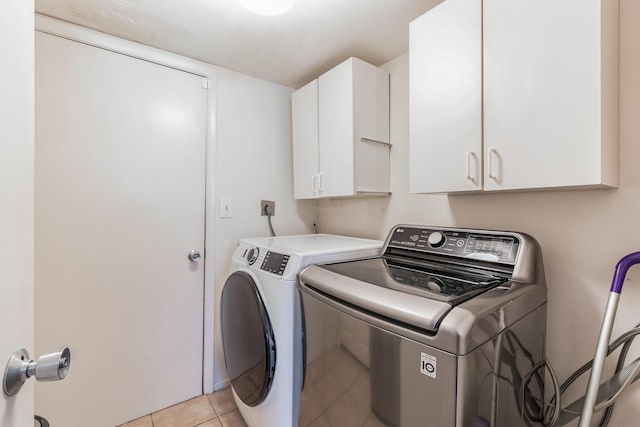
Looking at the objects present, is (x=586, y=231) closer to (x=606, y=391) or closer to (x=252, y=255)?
(x=606, y=391)

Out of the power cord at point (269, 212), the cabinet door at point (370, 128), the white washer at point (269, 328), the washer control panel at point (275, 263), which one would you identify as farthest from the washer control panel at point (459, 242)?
the power cord at point (269, 212)

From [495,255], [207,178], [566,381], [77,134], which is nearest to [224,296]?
[207,178]

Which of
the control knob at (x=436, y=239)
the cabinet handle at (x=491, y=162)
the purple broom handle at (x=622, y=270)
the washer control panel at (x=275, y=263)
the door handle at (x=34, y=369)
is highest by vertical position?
the cabinet handle at (x=491, y=162)

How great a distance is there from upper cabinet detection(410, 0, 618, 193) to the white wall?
60 mm

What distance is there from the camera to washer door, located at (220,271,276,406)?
4.01ft

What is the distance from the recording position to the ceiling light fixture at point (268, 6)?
1.21m

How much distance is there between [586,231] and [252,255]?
1.43 meters

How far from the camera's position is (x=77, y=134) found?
57.7 inches

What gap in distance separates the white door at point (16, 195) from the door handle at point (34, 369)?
2 centimetres

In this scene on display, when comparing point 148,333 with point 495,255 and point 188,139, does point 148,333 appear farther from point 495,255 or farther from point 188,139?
point 495,255

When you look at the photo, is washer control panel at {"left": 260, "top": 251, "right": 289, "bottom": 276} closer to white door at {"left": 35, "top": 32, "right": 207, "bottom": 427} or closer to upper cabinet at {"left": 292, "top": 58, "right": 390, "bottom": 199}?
upper cabinet at {"left": 292, "top": 58, "right": 390, "bottom": 199}

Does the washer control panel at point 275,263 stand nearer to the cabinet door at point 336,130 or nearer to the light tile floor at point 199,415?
the cabinet door at point 336,130

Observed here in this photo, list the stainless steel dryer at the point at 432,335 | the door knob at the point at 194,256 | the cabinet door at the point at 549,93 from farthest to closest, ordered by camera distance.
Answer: the door knob at the point at 194,256 < the cabinet door at the point at 549,93 < the stainless steel dryer at the point at 432,335

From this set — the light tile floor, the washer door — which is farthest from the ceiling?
the light tile floor
